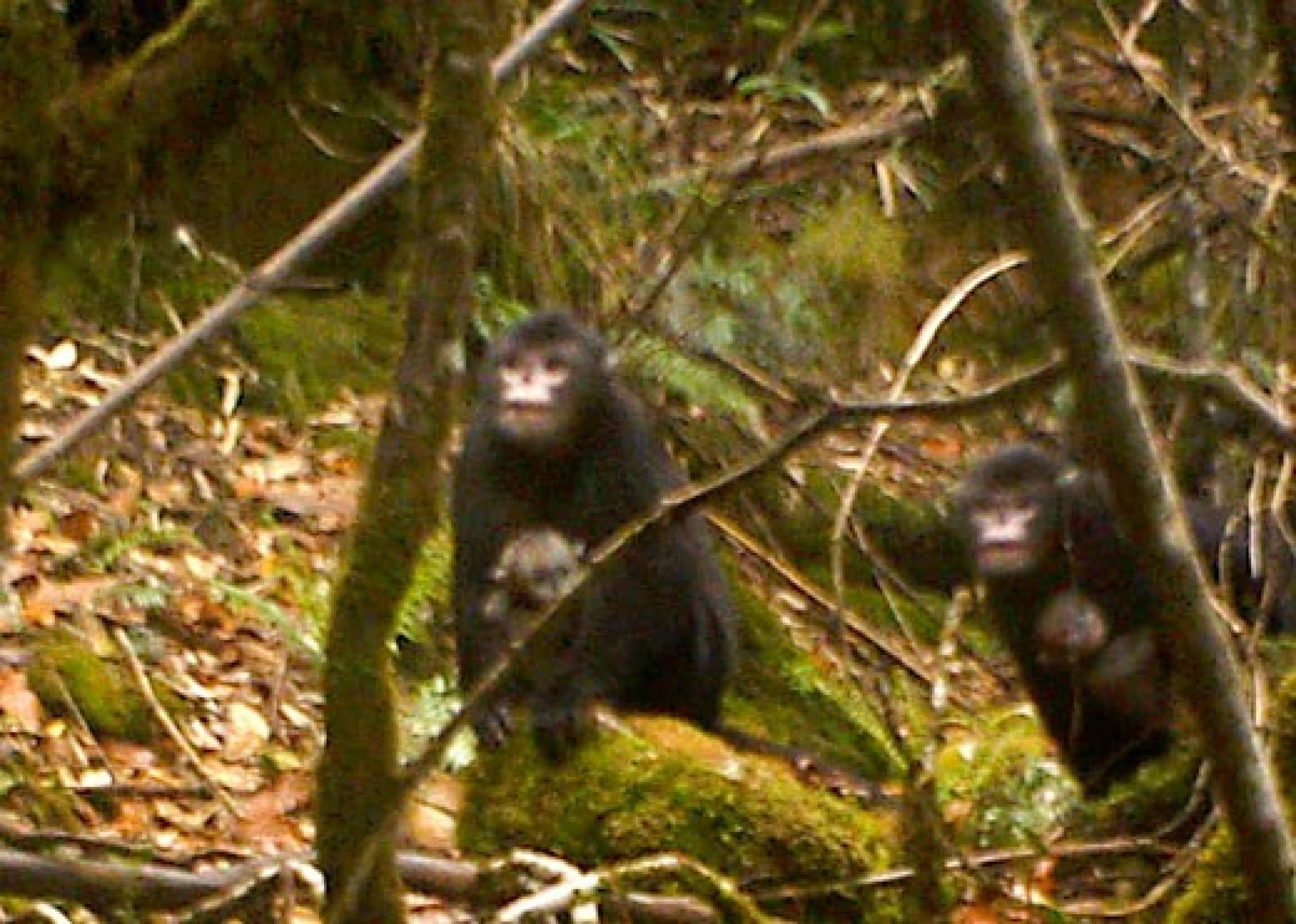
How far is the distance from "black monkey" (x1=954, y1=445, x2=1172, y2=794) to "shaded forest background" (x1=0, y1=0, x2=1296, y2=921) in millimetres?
222

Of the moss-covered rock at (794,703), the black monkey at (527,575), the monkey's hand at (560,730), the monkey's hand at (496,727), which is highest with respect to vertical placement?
the moss-covered rock at (794,703)

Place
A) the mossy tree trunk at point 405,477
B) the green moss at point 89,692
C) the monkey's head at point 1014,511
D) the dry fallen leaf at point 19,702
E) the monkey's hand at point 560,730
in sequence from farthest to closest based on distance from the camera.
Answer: the monkey's head at point 1014,511 < the green moss at point 89,692 < the dry fallen leaf at point 19,702 < the monkey's hand at point 560,730 < the mossy tree trunk at point 405,477

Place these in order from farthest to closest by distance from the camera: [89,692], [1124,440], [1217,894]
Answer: [89,692] < [1217,894] < [1124,440]

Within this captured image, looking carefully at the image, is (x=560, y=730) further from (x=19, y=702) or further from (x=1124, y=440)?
(x=1124, y=440)

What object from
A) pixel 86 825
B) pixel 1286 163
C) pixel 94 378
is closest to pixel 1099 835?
pixel 1286 163

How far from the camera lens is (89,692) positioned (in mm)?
6898

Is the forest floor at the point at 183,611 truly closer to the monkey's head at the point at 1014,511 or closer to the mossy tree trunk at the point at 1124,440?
the monkey's head at the point at 1014,511

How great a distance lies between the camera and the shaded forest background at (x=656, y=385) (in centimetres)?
343

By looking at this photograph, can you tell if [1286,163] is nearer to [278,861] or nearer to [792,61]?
[278,861]

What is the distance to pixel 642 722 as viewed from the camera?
20.4 ft

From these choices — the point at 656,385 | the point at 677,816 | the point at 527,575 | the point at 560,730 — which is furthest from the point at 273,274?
the point at 656,385

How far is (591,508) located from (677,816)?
1815 millimetres

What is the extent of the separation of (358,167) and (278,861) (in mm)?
7600

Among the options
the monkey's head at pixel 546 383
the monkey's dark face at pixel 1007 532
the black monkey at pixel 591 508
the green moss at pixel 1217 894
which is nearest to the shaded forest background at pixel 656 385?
the green moss at pixel 1217 894
